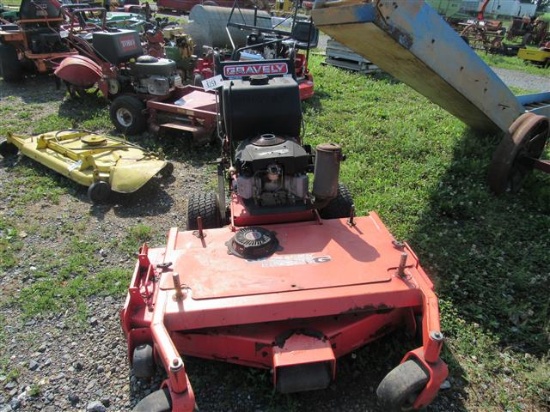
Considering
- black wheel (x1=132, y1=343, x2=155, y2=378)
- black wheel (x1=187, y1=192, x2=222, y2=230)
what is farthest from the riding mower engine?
black wheel (x1=132, y1=343, x2=155, y2=378)

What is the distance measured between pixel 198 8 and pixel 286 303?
1196 centimetres

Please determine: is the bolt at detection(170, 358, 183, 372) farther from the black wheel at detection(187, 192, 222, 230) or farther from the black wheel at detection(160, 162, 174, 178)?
the black wheel at detection(160, 162, 174, 178)

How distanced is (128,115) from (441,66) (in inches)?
180

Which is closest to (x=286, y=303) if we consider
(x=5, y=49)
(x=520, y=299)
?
(x=520, y=299)

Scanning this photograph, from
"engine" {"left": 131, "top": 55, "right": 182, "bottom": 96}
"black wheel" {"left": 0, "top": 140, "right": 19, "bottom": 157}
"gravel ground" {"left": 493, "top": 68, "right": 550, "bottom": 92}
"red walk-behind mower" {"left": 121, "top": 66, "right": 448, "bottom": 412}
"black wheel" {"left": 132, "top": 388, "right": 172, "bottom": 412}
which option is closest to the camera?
"black wheel" {"left": 132, "top": 388, "right": 172, "bottom": 412}

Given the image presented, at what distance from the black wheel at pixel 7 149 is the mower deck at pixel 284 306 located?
4.02 meters

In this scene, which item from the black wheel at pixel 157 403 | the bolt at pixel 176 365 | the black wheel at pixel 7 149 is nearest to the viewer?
the bolt at pixel 176 365

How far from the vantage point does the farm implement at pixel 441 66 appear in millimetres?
3457

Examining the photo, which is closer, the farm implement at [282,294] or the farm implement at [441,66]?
the farm implement at [282,294]

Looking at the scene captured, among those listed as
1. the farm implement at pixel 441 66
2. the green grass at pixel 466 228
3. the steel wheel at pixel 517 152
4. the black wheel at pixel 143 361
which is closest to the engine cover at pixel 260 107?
the farm implement at pixel 441 66

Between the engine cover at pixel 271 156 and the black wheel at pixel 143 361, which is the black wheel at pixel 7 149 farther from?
the black wheel at pixel 143 361

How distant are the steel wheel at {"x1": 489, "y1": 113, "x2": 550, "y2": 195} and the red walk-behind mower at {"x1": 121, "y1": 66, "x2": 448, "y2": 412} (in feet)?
6.57

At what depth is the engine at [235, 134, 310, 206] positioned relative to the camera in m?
3.21

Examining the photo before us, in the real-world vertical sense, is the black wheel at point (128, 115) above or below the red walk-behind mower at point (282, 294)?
below
